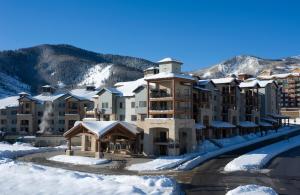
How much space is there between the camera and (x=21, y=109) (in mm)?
104250

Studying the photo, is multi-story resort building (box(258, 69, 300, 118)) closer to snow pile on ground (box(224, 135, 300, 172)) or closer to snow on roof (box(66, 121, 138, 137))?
snow pile on ground (box(224, 135, 300, 172))

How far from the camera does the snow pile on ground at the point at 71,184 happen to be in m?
31.2

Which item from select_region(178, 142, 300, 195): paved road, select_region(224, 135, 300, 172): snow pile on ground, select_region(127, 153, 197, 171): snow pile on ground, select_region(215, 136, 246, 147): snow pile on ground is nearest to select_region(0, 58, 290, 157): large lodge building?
select_region(215, 136, 246, 147): snow pile on ground

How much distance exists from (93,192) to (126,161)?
26.2 meters

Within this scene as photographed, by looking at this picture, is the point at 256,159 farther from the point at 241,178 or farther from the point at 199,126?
the point at 199,126

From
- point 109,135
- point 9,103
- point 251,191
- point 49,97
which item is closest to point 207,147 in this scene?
point 109,135

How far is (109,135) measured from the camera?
62.5 m

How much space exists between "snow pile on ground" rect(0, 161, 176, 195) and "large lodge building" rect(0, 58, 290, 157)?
22.5 metres

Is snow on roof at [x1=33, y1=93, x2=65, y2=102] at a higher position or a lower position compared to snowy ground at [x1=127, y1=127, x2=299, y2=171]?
higher

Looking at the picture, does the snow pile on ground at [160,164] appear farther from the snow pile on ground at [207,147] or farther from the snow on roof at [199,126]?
the snow on roof at [199,126]

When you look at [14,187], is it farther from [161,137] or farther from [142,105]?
[142,105]

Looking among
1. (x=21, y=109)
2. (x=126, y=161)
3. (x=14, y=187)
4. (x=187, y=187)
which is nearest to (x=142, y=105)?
(x=126, y=161)

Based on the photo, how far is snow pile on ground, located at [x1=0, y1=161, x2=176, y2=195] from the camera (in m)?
31.2

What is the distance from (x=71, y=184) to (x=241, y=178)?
59.8ft
